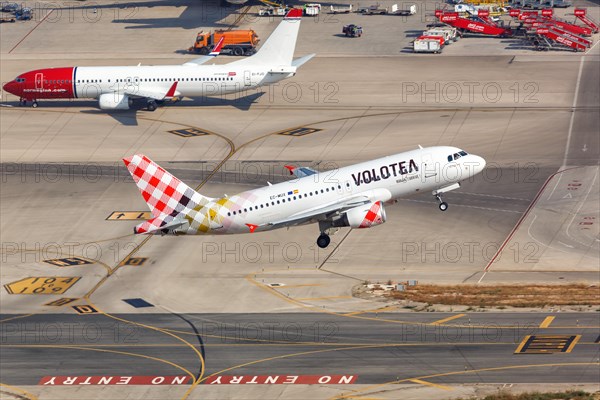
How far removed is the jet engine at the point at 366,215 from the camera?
106562 mm

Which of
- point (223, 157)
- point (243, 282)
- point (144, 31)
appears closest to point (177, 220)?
point (243, 282)

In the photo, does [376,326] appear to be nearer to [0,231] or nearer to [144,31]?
[0,231]

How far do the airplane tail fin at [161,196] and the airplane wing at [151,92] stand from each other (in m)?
52.7

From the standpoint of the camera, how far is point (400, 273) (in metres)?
112

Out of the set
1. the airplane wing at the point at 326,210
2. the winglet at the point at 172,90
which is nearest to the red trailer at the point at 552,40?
the winglet at the point at 172,90

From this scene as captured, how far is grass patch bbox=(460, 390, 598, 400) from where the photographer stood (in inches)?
3403

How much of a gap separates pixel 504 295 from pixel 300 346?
19541 mm

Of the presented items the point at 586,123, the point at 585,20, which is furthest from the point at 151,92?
the point at 585,20

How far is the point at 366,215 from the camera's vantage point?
107m

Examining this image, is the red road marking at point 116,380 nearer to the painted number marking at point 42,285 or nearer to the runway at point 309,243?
the runway at point 309,243

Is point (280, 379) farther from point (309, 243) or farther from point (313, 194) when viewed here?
point (309, 243)

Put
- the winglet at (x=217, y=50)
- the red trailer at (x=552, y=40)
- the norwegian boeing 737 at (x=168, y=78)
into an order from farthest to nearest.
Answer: the red trailer at (x=552, y=40)
the winglet at (x=217, y=50)
the norwegian boeing 737 at (x=168, y=78)

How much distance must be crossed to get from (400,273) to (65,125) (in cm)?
6087

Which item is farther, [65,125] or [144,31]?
[144,31]
